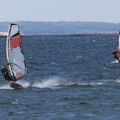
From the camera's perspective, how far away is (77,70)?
6962cm

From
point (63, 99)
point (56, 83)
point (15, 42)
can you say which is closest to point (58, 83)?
point (56, 83)

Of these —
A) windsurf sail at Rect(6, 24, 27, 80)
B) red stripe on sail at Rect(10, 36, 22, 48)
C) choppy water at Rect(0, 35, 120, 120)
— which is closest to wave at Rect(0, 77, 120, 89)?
choppy water at Rect(0, 35, 120, 120)

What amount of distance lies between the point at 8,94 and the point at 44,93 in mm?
2235

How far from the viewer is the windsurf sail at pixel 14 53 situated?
4403cm

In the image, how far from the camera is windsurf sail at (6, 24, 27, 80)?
44.0 meters

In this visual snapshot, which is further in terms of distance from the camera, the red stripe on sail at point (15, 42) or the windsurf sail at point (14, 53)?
the red stripe on sail at point (15, 42)

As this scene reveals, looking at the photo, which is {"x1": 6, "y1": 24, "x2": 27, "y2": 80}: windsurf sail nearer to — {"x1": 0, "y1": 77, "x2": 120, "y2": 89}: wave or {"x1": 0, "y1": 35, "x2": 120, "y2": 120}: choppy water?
{"x1": 0, "y1": 35, "x2": 120, "y2": 120}: choppy water

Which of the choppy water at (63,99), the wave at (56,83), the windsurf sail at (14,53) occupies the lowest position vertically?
the wave at (56,83)

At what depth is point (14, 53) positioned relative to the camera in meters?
44.5

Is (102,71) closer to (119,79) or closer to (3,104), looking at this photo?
(119,79)

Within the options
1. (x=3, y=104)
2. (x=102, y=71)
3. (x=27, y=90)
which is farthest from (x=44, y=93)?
(x=102, y=71)

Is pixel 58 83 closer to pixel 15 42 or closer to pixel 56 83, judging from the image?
pixel 56 83

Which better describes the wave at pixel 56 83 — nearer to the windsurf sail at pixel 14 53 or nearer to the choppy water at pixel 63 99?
the choppy water at pixel 63 99

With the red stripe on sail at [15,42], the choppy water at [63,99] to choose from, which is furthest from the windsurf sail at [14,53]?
the choppy water at [63,99]
